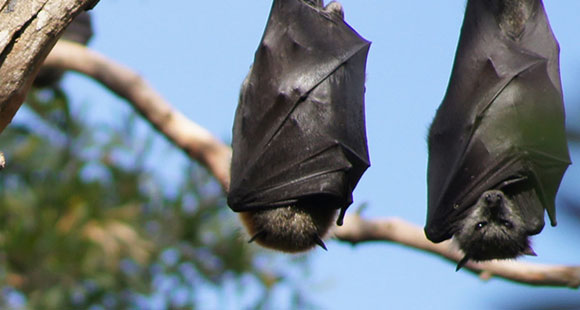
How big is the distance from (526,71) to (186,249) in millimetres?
6931

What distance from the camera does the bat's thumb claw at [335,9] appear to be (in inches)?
151

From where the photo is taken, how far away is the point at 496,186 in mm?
3299

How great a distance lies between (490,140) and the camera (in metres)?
3.33

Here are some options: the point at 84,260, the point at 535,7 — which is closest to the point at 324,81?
the point at 535,7

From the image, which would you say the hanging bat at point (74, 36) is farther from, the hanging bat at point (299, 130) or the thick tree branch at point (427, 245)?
the hanging bat at point (299, 130)

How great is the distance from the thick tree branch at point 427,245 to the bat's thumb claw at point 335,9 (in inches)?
59.3

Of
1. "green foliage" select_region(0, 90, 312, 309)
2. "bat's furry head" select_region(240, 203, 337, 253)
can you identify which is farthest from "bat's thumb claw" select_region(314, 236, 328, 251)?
"green foliage" select_region(0, 90, 312, 309)

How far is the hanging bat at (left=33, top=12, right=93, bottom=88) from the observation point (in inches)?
268

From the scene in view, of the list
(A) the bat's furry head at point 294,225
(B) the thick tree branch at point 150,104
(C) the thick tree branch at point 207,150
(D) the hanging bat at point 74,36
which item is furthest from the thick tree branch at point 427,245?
(D) the hanging bat at point 74,36

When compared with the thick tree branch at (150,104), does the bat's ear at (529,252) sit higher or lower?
lower

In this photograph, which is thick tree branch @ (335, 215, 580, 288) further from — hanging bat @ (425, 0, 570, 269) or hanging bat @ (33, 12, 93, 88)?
hanging bat @ (33, 12, 93, 88)

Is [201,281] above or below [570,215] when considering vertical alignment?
below

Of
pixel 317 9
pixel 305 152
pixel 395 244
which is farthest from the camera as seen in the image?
pixel 395 244

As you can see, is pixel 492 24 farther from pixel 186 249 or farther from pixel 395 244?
pixel 186 249
